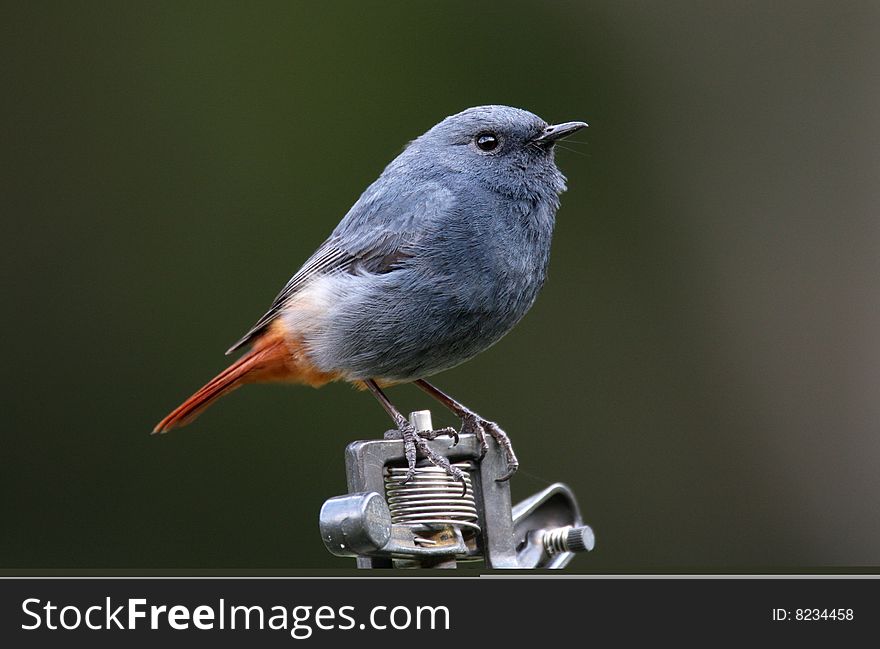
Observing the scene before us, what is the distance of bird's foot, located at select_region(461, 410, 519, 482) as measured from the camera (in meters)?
3.92

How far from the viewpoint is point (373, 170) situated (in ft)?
26.1

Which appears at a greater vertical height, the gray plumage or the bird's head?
the bird's head

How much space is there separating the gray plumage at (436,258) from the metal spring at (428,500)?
1017 mm

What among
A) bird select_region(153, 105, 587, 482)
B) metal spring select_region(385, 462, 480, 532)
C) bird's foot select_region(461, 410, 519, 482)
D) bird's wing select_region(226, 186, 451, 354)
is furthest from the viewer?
bird's wing select_region(226, 186, 451, 354)

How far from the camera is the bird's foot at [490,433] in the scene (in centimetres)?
392

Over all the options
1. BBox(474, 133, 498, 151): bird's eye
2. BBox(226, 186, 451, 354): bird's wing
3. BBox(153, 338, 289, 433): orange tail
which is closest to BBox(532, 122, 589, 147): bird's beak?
BBox(474, 133, 498, 151): bird's eye

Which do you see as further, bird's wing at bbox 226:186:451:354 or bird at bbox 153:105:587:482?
bird's wing at bbox 226:186:451:354

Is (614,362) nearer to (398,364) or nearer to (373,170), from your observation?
(373,170)

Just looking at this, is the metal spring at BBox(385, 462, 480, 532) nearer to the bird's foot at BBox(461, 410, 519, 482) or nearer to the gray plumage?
the bird's foot at BBox(461, 410, 519, 482)

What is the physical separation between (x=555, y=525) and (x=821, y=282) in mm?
4949

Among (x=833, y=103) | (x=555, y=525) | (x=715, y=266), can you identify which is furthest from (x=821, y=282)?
(x=555, y=525)

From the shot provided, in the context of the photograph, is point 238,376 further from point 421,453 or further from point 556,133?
point 556,133

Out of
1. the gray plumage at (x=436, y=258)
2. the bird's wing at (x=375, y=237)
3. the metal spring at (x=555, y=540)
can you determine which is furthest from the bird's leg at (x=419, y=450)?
the bird's wing at (x=375, y=237)

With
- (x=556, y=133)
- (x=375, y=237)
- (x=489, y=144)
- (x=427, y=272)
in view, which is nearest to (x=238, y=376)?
(x=375, y=237)
